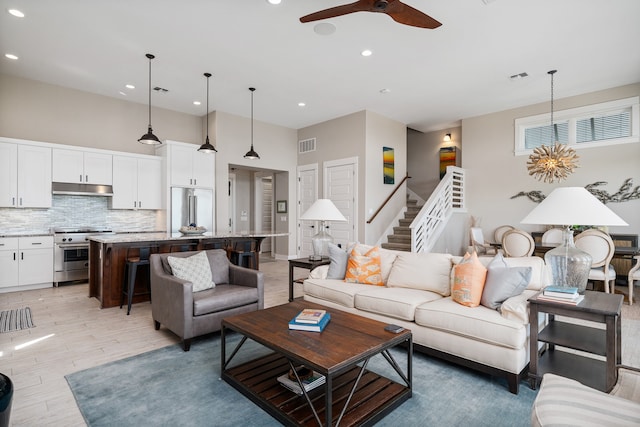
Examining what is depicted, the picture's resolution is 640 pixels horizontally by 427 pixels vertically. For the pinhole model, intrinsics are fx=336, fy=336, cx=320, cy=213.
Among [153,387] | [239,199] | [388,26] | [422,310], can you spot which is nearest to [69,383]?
[153,387]

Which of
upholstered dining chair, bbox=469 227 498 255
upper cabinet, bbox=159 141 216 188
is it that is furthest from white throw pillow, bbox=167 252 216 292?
upholstered dining chair, bbox=469 227 498 255

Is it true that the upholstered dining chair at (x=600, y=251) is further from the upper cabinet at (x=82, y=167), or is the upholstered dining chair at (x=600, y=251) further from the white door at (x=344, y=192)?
the upper cabinet at (x=82, y=167)

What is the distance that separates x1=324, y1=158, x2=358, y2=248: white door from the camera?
23.5 ft

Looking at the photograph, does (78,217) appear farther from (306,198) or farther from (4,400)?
(4,400)

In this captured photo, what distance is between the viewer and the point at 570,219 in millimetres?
2121

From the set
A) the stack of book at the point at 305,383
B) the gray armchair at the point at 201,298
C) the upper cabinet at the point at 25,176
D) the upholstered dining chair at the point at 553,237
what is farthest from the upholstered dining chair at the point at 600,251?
the upper cabinet at the point at 25,176

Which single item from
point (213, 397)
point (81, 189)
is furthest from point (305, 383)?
point (81, 189)

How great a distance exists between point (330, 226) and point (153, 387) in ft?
18.1

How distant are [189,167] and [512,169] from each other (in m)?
6.45

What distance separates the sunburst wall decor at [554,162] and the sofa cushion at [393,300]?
405 centimetres

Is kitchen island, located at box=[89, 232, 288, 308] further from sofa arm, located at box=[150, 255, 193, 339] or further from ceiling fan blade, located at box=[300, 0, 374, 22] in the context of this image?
ceiling fan blade, located at box=[300, 0, 374, 22]

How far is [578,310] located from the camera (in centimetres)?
208

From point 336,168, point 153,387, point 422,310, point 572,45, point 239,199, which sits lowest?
point 153,387

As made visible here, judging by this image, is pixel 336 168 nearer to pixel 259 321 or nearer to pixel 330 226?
pixel 330 226
